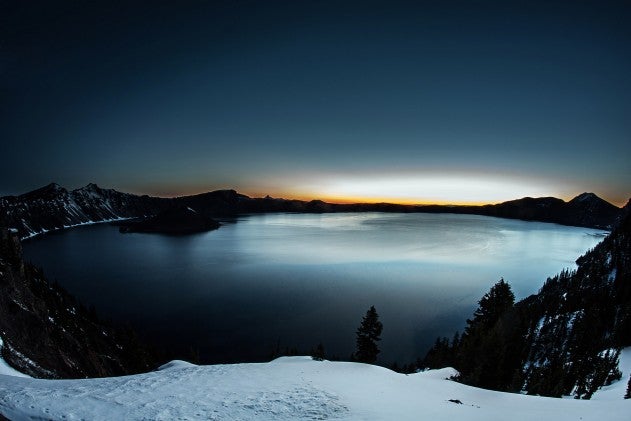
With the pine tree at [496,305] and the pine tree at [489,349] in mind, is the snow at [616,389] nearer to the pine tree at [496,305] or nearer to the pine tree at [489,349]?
the pine tree at [489,349]

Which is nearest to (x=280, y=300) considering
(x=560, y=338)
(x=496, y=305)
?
(x=496, y=305)

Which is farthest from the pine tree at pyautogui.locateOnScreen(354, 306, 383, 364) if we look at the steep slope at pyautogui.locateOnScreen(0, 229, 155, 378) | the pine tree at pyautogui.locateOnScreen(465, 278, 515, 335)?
the steep slope at pyautogui.locateOnScreen(0, 229, 155, 378)

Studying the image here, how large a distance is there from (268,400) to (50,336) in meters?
54.1

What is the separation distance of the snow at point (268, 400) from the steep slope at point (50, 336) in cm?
2793

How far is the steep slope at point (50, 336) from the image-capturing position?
40219 mm

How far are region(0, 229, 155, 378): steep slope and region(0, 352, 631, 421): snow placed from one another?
27.9 metres

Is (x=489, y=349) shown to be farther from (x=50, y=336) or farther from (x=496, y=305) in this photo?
(x=50, y=336)

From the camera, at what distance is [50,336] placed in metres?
49.9

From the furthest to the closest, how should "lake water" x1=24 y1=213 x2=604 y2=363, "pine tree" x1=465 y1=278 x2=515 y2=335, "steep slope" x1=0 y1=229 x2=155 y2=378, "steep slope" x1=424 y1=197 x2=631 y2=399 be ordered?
"lake water" x1=24 y1=213 x2=604 y2=363 < "pine tree" x1=465 y1=278 x2=515 y2=335 < "steep slope" x1=0 y1=229 x2=155 y2=378 < "steep slope" x1=424 y1=197 x2=631 y2=399

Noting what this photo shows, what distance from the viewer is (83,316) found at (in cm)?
8062

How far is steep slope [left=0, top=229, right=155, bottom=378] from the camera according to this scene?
→ 40219 millimetres

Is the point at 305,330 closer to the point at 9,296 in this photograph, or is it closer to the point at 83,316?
the point at 83,316

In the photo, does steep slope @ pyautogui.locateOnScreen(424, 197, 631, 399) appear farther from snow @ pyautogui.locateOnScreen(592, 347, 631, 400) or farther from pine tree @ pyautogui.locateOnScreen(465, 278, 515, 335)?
snow @ pyautogui.locateOnScreen(592, 347, 631, 400)

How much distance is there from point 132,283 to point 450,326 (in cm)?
13481
